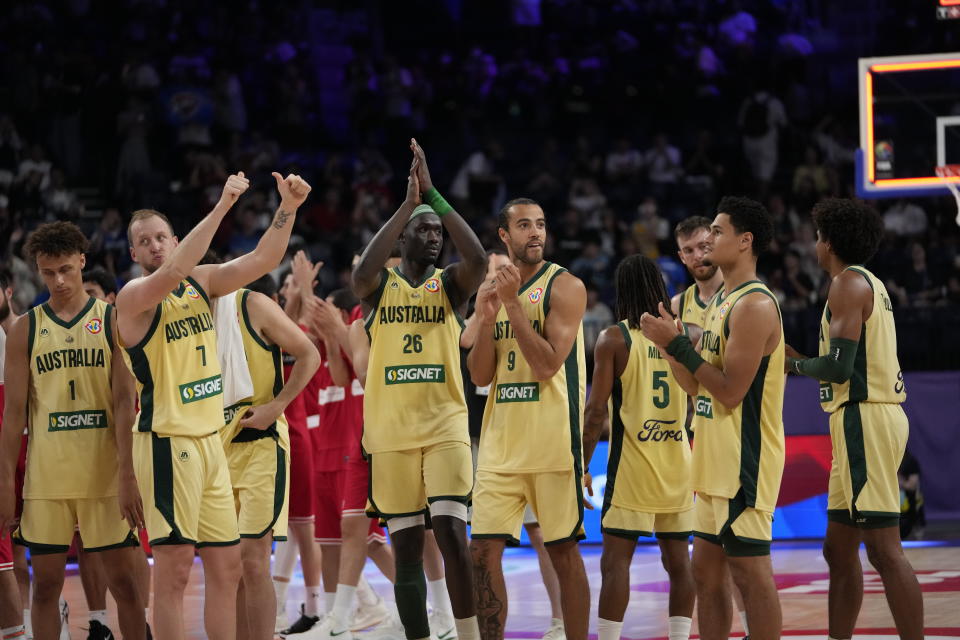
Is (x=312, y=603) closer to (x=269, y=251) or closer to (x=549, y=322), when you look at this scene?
(x=549, y=322)

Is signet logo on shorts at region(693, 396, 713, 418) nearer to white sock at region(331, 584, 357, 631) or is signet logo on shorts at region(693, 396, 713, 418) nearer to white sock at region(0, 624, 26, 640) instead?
white sock at region(331, 584, 357, 631)

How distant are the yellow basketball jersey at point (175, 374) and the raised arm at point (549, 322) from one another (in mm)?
1570

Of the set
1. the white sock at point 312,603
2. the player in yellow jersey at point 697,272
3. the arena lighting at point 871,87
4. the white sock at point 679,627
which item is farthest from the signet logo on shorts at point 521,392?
the arena lighting at point 871,87

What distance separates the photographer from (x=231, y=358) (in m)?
6.94

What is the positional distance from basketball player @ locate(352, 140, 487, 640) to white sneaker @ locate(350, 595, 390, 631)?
2.25 metres

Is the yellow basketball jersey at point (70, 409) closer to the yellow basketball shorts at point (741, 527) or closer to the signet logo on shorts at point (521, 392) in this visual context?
the signet logo on shorts at point (521, 392)

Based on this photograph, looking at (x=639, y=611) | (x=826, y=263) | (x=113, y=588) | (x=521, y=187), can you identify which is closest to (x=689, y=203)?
(x=521, y=187)

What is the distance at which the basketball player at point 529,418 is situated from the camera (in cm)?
637

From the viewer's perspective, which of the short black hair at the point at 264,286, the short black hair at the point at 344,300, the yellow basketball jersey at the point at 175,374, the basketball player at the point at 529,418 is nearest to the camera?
the yellow basketball jersey at the point at 175,374

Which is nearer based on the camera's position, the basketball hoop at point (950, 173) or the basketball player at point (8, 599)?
the basketball player at point (8, 599)

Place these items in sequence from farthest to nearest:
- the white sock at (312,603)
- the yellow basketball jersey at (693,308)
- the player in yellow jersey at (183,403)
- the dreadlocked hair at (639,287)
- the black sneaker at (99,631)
Result: the white sock at (312,603) → the yellow basketball jersey at (693,308) → the black sneaker at (99,631) → the dreadlocked hair at (639,287) → the player in yellow jersey at (183,403)

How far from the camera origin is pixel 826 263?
668 cm

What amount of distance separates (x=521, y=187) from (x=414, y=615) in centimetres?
1384

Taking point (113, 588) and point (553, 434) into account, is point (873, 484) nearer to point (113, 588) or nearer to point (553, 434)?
point (553, 434)
